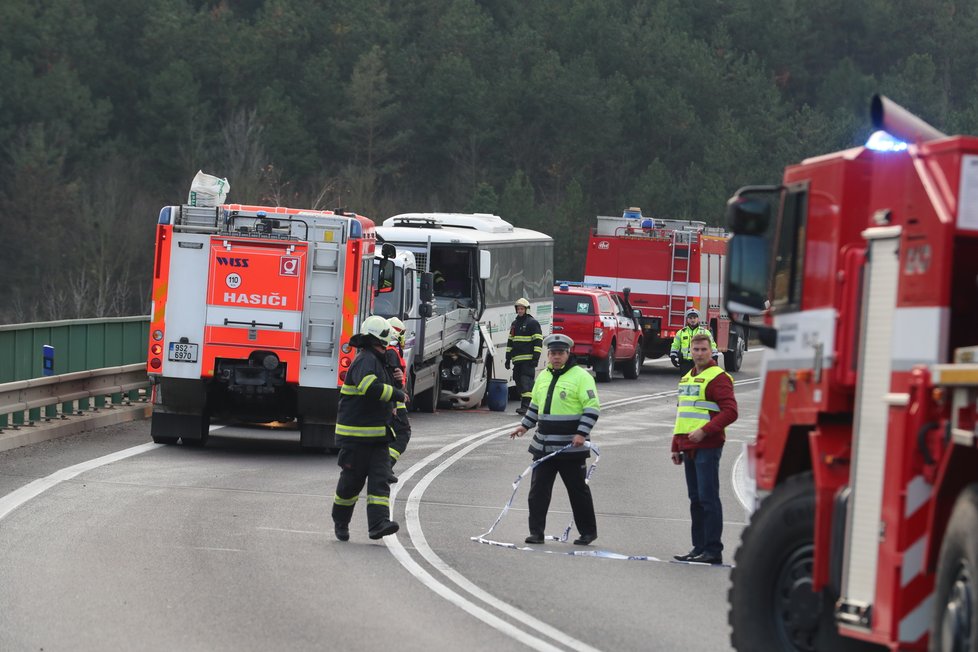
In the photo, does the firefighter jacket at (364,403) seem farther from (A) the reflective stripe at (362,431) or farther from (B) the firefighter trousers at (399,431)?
(B) the firefighter trousers at (399,431)

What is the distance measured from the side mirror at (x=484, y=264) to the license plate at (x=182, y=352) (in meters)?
8.97

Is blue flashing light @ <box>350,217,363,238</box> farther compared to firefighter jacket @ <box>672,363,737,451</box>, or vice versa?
blue flashing light @ <box>350,217,363,238</box>

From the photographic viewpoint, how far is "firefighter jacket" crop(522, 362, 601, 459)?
13.2 m

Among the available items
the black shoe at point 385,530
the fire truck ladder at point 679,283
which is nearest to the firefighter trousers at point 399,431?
the black shoe at point 385,530

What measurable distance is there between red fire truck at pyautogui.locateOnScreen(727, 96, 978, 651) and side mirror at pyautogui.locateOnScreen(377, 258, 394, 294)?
13.1 metres

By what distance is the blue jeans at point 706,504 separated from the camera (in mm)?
12531

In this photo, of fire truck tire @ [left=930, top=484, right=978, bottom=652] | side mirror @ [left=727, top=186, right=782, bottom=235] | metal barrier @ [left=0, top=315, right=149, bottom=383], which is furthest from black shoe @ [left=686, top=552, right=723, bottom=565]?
metal barrier @ [left=0, top=315, right=149, bottom=383]

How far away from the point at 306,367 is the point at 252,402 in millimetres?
807

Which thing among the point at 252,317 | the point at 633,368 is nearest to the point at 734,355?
the point at 633,368

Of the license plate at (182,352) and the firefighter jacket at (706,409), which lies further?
the license plate at (182,352)

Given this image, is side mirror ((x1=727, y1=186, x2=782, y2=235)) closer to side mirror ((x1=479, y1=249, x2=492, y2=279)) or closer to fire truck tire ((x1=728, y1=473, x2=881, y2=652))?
fire truck tire ((x1=728, y1=473, x2=881, y2=652))

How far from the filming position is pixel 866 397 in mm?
7156

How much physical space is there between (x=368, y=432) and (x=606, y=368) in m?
21.5

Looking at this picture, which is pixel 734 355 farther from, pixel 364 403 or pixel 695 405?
pixel 364 403
